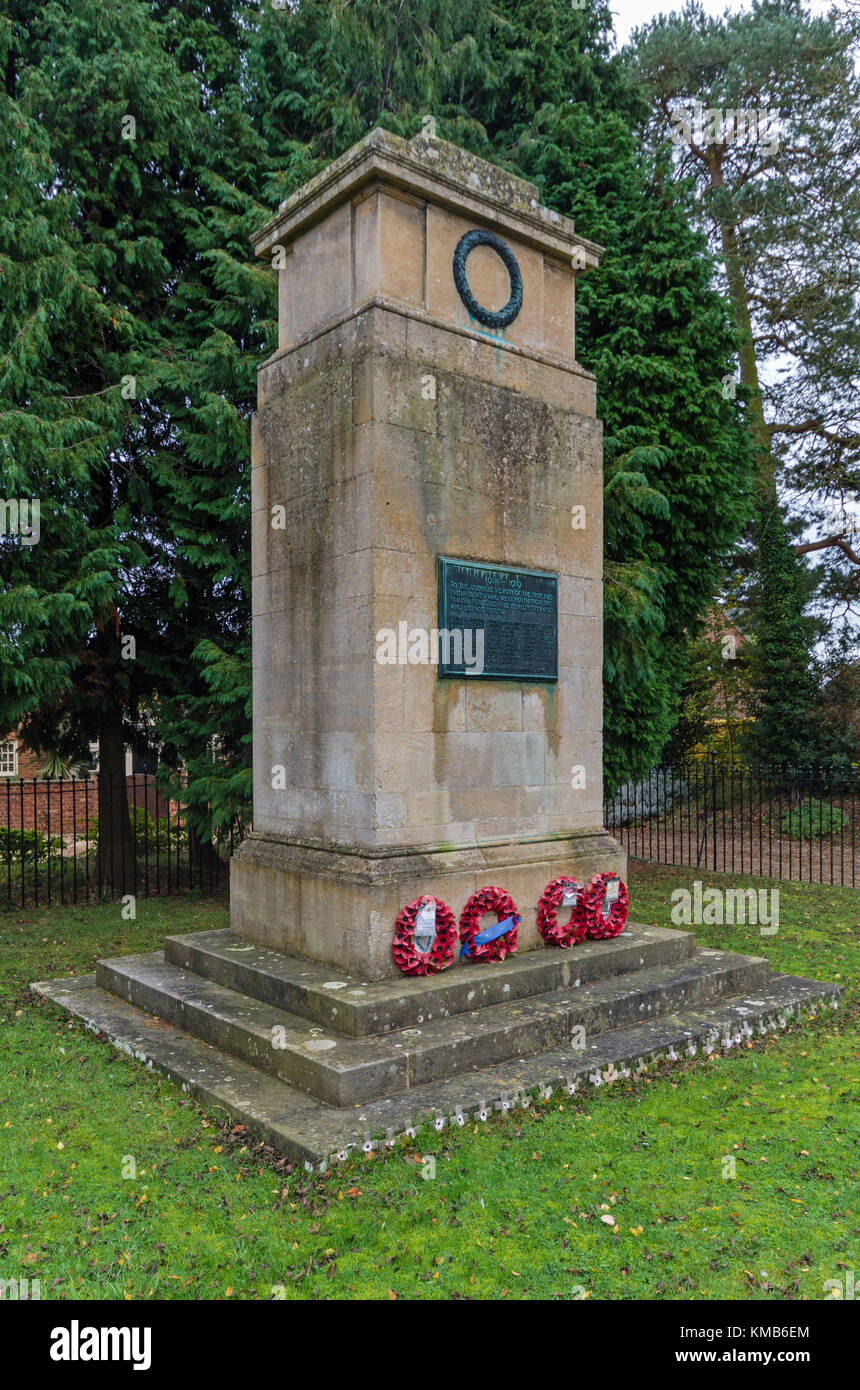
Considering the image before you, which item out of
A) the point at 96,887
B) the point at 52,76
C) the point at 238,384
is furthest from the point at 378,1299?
the point at 52,76

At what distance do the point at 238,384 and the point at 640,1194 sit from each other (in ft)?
32.0

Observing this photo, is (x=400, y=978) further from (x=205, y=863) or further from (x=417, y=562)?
(x=205, y=863)

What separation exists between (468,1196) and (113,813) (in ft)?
32.7

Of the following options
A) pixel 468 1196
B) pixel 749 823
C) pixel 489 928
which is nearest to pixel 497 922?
pixel 489 928

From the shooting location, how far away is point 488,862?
6.70m

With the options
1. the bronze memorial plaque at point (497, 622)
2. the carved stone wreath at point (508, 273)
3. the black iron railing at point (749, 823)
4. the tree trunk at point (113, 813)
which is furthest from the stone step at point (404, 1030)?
the black iron railing at point (749, 823)

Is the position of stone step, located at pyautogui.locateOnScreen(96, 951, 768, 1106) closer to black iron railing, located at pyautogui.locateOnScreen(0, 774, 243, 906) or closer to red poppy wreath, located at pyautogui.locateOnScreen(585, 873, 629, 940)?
red poppy wreath, located at pyautogui.locateOnScreen(585, 873, 629, 940)

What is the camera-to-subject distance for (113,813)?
12906 mm

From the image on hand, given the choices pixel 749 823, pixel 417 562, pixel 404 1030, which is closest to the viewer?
pixel 404 1030

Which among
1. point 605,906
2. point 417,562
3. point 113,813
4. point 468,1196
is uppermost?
point 417,562

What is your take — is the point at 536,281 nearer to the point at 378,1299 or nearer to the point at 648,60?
the point at 378,1299

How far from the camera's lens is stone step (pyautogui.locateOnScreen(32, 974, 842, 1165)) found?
15.2 ft

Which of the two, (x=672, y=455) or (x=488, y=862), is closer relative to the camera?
(x=488, y=862)

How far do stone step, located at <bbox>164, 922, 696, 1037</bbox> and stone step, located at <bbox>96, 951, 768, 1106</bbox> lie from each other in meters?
0.07
